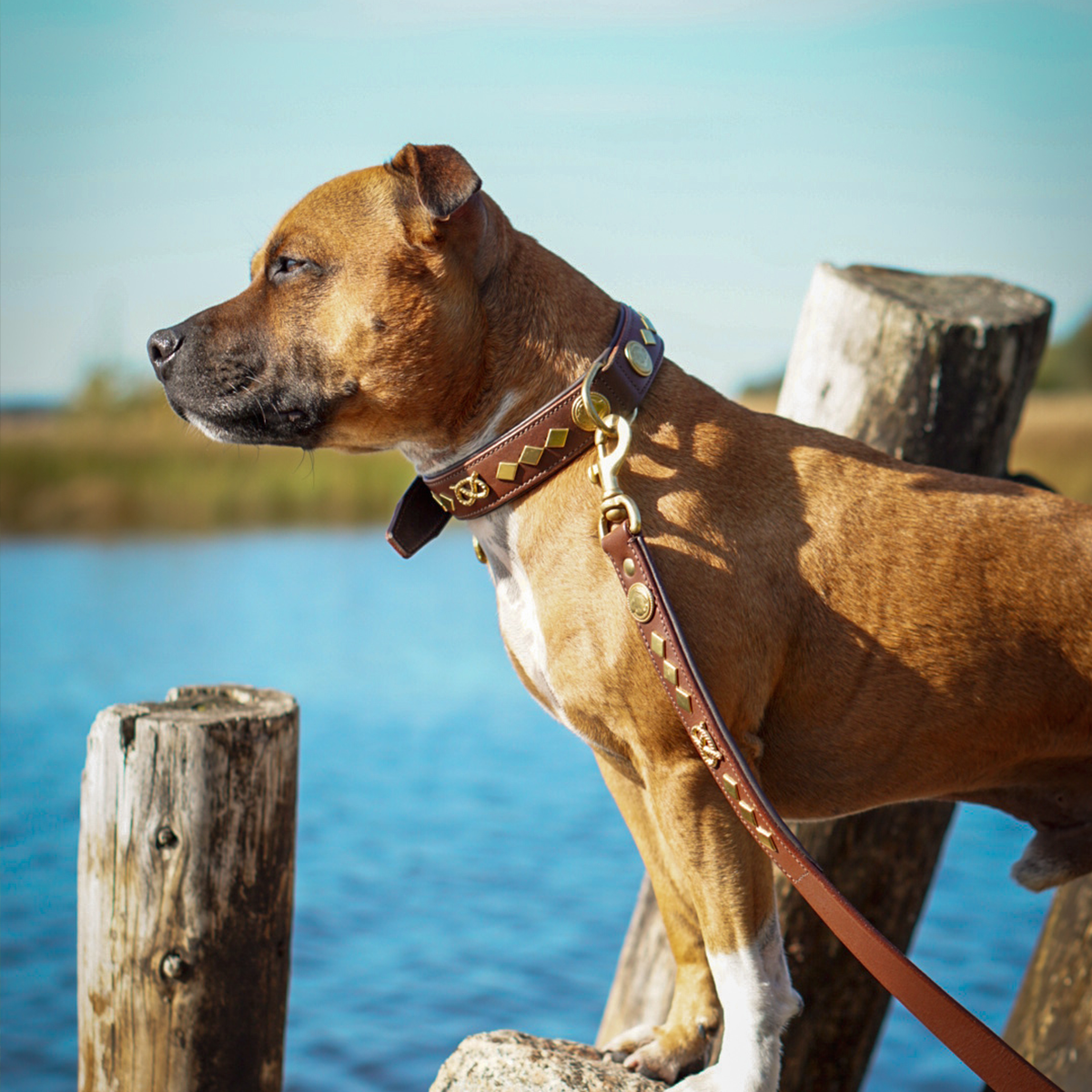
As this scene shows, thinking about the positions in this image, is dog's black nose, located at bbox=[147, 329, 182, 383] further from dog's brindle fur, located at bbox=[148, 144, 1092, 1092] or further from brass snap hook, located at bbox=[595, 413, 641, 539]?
brass snap hook, located at bbox=[595, 413, 641, 539]

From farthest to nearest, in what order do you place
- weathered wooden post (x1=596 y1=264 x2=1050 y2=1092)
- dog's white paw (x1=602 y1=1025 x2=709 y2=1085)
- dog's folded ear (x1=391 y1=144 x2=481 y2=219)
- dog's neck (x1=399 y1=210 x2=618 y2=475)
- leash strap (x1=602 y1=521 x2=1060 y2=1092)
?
weathered wooden post (x1=596 y1=264 x2=1050 y2=1092), dog's white paw (x1=602 y1=1025 x2=709 y2=1085), dog's neck (x1=399 y1=210 x2=618 y2=475), dog's folded ear (x1=391 y1=144 x2=481 y2=219), leash strap (x1=602 y1=521 x2=1060 y2=1092)

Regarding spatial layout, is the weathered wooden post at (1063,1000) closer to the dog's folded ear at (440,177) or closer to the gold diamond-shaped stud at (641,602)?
the gold diamond-shaped stud at (641,602)

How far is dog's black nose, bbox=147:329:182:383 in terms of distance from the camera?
2414 mm

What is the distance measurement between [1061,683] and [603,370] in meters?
1.21

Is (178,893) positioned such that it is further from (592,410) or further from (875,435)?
(875,435)

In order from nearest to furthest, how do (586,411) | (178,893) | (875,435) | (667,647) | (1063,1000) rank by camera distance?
(667,647)
(586,411)
(178,893)
(875,435)
(1063,1000)

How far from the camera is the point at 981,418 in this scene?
354 centimetres

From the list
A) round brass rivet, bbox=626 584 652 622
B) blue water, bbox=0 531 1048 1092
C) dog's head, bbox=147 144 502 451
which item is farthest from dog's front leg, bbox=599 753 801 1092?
blue water, bbox=0 531 1048 1092

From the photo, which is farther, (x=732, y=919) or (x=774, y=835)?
(x=732, y=919)

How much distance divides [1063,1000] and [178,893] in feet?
9.54

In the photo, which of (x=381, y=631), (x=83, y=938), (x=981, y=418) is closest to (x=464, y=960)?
(x=83, y=938)

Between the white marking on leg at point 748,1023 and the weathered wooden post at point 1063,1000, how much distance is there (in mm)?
1858

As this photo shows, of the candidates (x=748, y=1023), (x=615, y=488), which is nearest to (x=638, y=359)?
(x=615, y=488)

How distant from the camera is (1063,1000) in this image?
12.1 ft
